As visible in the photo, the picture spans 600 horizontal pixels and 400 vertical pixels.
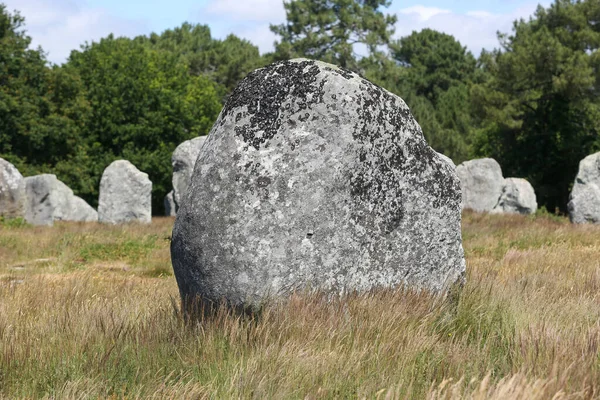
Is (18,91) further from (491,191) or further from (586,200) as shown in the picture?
(586,200)

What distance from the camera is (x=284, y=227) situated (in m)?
5.38


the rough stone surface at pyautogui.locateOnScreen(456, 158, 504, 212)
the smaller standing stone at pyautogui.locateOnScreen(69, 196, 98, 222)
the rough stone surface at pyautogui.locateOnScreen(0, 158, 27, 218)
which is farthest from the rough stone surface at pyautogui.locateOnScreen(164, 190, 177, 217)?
the rough stone surface at pyautogui.locateOnScreen(456, 158, 504, 212)

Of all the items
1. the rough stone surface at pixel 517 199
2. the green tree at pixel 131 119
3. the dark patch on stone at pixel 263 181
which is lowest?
the rough stone surface at pixel 517 199

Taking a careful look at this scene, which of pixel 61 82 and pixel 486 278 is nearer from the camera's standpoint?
pixel 486 278

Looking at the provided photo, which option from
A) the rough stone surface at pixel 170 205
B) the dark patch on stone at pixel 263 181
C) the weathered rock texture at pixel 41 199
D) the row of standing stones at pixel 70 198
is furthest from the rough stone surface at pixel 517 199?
the dark patch on stone at pixel 263 181

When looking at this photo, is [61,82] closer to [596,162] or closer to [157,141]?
[157,141]

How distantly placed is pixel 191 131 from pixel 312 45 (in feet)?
41.9

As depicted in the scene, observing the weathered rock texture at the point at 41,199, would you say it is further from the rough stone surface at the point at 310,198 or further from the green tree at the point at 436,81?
the green tree at the point at 436,81

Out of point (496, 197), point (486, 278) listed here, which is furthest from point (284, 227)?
point (496, 197)

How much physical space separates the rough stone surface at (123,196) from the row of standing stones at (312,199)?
20.8 metres

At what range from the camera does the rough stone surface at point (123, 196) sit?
2595cm

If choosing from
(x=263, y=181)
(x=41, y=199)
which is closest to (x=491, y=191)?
(x=41, y=199)

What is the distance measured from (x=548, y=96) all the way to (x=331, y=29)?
59.2ft

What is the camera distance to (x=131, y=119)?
39156mm
